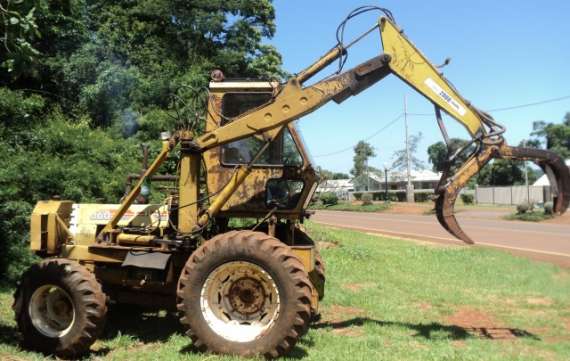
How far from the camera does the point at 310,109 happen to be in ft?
21.0

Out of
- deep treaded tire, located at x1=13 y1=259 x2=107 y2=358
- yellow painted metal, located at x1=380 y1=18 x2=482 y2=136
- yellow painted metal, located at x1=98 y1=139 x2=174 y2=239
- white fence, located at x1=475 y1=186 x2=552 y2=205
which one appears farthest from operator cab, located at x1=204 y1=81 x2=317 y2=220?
white fence, located at x1=475 y1=186 x2=552 y2=205

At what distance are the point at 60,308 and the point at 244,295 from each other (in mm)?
2280

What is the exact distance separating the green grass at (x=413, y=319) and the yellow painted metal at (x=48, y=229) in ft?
3.83

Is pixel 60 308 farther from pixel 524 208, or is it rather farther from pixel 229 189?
pixel 524 208

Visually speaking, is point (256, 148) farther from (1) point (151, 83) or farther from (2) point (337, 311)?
(1) point (151, 83)

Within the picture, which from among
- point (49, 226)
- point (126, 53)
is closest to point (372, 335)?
point (49, 226)

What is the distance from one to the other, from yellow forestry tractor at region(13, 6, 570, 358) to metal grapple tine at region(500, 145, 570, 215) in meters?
0.02

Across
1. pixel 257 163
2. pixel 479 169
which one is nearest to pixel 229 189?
pixel 257 163

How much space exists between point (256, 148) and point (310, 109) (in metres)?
0.85

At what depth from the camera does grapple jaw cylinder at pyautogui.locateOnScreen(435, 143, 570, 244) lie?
260 inches

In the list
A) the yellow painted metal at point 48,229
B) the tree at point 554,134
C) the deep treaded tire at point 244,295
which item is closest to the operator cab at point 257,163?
the deep treaded tire at point 244,295

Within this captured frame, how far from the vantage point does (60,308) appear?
21.3 ft

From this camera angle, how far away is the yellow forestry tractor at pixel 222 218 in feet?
19.4

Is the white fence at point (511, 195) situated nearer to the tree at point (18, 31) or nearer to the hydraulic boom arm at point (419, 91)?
the hydraulic boom arm at point (419, 91)
